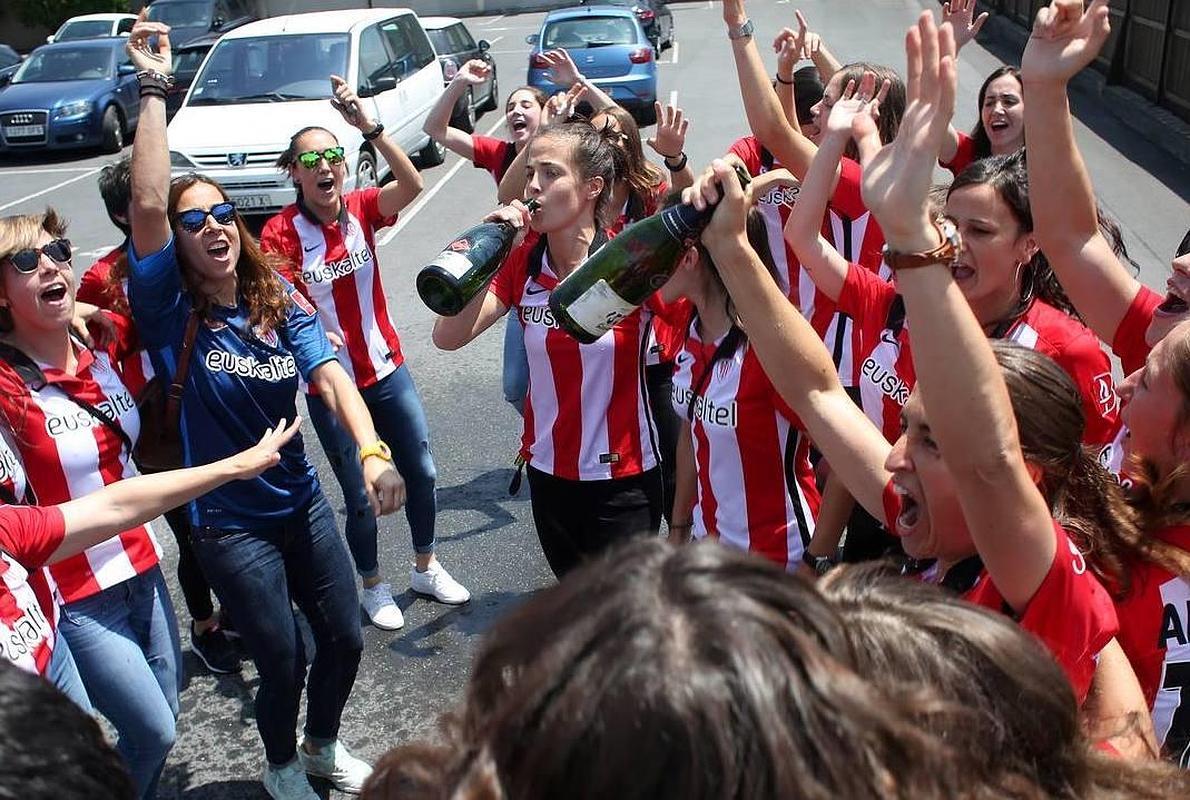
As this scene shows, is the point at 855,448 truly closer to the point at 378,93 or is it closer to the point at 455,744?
the point at 455,744

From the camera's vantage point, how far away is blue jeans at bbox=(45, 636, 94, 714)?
243cm

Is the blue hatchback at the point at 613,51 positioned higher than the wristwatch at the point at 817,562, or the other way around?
the wristwatch at the point at 817,562

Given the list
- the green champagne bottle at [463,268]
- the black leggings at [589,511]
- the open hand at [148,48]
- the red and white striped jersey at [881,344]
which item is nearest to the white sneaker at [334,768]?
the black leggings at [589,511]

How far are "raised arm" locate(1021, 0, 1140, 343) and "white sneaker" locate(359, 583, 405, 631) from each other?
9.64ft

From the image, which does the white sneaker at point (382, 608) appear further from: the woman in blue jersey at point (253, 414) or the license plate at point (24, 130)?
the license plate at point (24, 130)

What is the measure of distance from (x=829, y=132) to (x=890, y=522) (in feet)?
3.54

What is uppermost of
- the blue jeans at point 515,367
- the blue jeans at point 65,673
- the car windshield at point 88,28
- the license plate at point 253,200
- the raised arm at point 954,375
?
the raised arm at point 954,375

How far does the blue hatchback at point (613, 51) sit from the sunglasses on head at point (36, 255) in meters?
12.8

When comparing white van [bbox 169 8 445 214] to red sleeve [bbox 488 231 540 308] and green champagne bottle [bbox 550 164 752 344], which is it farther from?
green champagne bottle [bbox 550 164 752 344]

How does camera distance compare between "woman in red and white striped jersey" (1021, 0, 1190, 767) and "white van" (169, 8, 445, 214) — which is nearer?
"woman in red and white striped jersey" (1021, 0, 1190, 767)

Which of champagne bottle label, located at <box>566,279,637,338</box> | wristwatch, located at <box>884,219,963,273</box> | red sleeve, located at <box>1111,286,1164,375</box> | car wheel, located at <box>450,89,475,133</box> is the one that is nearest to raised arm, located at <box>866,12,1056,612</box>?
wristwatch, located at <box>884,219,963,273</box>

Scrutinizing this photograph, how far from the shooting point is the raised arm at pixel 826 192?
260 cm

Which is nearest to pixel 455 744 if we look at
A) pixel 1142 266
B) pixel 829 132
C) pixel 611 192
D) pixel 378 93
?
pixel 829 132

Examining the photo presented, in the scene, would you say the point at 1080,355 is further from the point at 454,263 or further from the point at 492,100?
the point at 492,100
